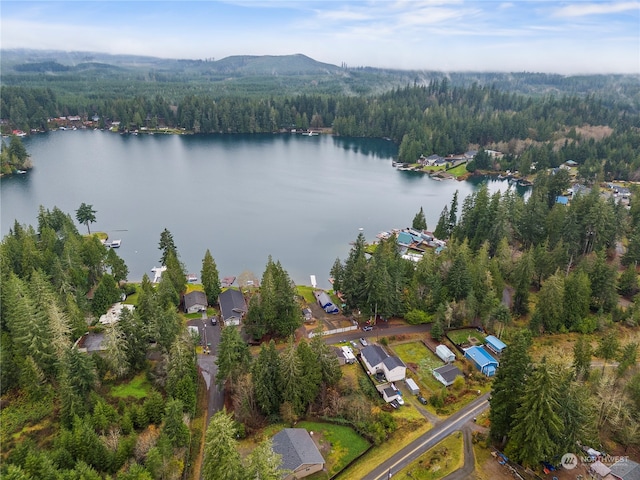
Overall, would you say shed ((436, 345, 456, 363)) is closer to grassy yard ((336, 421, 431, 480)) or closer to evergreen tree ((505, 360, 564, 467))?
grassy yard ((336, 421, 431, 480))

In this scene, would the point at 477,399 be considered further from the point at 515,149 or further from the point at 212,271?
the point at 515,149

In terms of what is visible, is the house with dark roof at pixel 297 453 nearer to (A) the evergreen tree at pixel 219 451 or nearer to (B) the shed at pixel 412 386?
(A) the evergreen tree at pixel 219 451

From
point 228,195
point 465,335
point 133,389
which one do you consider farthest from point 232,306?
point 228,195

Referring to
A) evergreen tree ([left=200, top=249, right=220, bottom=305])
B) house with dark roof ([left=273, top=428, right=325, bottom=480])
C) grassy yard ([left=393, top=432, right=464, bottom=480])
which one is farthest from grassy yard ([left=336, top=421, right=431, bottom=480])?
evergreen tree ([left=200, top=249, right=220, bottom=305])

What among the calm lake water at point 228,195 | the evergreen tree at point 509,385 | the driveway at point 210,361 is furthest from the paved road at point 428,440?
the calm lake water at point 228,195

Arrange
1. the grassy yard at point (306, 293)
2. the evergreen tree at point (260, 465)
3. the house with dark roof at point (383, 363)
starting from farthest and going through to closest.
Result: 1. the grassy yard at point (306, 293)
2. the house with dark roof at point (383, 363)
3. the evergreen tree at point (260, 465)

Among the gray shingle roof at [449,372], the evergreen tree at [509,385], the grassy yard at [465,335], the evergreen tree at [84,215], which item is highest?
the evergreen tree at [509,385]
